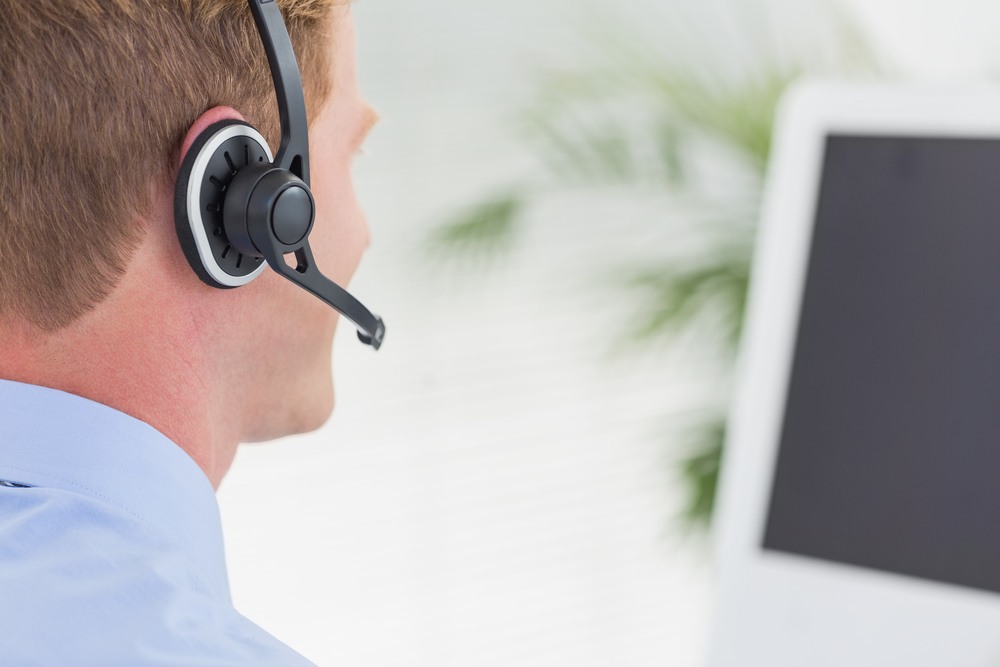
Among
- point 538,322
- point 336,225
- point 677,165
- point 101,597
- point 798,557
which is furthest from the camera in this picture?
point 538,322

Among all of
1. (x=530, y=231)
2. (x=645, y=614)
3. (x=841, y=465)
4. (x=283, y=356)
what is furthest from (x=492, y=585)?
(x=283, y=356)

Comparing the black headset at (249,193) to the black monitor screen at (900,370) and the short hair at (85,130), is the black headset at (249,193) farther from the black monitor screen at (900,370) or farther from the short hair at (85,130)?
the black monitor screen at (900,370)

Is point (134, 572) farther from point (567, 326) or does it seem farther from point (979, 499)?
point (567, 326)

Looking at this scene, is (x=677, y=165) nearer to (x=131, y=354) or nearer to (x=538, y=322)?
(x=538, y=322)

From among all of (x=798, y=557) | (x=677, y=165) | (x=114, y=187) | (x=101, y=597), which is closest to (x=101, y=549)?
(x=101, y=597)

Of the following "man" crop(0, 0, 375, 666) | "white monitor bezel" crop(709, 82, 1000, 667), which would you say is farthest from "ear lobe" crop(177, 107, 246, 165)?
"white monitor bezel" crop(709, 82, 1000, 667)

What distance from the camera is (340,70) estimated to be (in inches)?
18.3

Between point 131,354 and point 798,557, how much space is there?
0.49 meters

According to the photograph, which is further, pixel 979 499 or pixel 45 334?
pixel 979 499

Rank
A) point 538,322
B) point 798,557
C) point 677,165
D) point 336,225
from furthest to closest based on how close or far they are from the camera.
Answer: point 538,322
point 677,165
point 798,557
point 336,225

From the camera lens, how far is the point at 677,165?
1044 millimetres

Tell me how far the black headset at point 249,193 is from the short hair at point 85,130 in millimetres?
25

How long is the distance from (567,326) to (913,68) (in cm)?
78

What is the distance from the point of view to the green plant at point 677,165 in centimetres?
101
